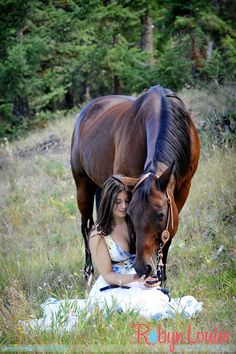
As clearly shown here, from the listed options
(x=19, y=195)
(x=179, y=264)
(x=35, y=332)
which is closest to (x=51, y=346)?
(x=35, y=332)

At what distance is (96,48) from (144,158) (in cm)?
1016

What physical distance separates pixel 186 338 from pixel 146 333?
9.8 inches

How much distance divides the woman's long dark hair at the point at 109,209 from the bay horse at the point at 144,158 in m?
0.13

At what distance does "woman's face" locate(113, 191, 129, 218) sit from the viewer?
360 cm

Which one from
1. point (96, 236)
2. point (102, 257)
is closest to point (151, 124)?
point (96, 236)

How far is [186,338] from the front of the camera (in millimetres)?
2990

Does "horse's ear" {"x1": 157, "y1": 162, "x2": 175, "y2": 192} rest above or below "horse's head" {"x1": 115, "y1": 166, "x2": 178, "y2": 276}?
above

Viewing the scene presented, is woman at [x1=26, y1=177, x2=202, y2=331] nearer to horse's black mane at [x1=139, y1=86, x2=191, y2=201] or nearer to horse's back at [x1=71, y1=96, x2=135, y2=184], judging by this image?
horse's black mane at [x1=139, y1=86, x2=191, y2=201]

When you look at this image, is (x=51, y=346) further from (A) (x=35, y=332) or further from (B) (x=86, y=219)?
(B) (x=86, y=219)

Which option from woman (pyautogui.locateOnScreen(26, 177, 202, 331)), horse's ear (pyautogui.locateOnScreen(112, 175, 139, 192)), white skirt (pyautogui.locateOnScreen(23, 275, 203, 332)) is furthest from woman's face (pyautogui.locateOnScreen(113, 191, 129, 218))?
white skirt (pyautogui.locateOnScreen(23, 275, 203, 332))

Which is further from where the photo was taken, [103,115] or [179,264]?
[103,115]

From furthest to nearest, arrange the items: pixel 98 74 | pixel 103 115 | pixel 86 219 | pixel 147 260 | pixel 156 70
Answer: pixel 98 74 → pixel 156 70 → pixel 86 219 → pixel 103 115 → pixel 147 260

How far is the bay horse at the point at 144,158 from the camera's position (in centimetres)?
320

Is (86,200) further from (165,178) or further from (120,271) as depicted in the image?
(165,178)
